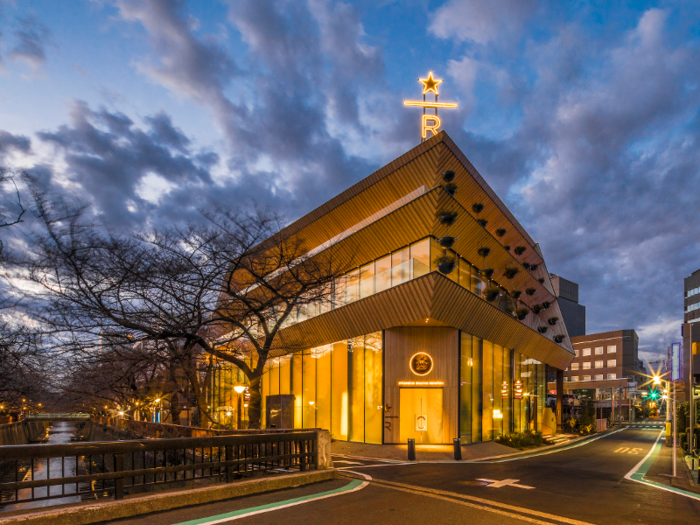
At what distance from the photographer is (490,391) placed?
1228 inches

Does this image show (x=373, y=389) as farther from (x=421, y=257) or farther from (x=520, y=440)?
(x=520, y=440)

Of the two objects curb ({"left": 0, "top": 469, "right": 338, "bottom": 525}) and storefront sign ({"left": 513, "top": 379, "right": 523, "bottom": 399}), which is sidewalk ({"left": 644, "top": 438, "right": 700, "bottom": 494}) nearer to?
curb ({"left": 0, "top": 469, "right": 338, "bottom": 525})

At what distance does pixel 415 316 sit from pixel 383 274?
3.41 meters

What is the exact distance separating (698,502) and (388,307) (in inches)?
652

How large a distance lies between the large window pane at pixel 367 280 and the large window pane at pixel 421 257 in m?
3.00

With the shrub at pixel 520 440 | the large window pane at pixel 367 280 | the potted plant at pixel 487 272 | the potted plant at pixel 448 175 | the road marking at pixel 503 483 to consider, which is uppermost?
the potted plant at pixel 448 175

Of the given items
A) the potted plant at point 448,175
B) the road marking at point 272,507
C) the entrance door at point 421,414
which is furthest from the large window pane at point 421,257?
the road marking at point 272,507

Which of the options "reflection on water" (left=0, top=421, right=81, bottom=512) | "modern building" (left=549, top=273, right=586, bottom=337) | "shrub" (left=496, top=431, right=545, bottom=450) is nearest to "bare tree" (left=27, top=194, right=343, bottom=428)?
"reflection on water" (left=0, top=421, right=81, bottom=512)

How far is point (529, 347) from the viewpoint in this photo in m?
40.6

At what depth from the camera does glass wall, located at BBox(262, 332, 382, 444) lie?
28031 mm

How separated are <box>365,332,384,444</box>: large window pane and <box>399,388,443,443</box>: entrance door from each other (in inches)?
47.3

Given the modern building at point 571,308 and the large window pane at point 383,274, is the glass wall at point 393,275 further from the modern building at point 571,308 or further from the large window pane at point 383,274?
the modern building at point 571,308

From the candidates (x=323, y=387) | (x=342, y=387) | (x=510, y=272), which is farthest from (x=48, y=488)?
(x=510, y=272)

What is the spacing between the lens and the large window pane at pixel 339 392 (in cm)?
2978
